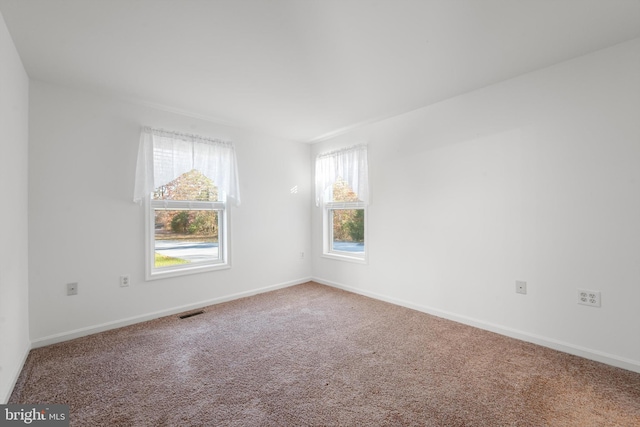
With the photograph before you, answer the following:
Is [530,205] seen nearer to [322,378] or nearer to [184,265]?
[322,378]

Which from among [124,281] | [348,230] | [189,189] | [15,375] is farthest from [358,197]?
[15,375]

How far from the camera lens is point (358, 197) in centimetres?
390

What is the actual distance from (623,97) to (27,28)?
4.14 meters

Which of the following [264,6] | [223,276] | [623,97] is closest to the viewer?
[264,6]

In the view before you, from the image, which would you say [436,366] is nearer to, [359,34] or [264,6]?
[359,34]

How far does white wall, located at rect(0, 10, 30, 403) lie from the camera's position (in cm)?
173

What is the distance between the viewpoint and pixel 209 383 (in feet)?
6.39

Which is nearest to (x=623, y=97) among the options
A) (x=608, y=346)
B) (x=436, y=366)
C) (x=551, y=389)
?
(x=608, y=346)

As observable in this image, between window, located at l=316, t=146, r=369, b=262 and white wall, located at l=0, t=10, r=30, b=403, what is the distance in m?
3.24

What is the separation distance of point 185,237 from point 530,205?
145 inches

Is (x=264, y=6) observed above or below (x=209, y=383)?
above

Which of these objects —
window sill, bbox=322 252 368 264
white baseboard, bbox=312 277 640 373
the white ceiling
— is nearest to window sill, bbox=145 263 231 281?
window sill, bbox=322 252 368 264

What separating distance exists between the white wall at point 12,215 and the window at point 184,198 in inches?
35.3

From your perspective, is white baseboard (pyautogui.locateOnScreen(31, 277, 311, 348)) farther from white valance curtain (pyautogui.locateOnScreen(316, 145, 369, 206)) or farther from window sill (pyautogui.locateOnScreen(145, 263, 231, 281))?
white valance curtain (pyautogui.locateOnScreen(316, 145, 369, 206))
